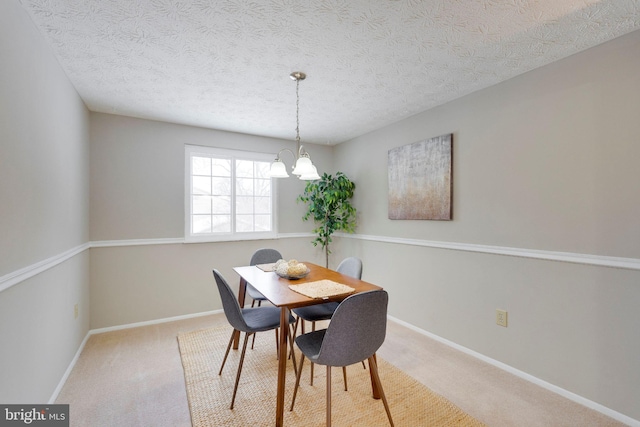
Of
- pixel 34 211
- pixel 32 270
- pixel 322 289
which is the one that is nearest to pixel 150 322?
pixel 32 270

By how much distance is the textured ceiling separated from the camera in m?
1.52

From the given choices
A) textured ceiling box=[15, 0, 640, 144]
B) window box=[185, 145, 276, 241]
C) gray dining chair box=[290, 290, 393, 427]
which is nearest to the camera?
gray dining chair box=[290, 290, 393, 427]

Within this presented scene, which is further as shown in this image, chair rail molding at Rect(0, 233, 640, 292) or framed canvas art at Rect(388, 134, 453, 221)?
framed canvas art at Rect(388, 134, 453, 221)

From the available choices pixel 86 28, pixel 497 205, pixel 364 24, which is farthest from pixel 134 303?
pixel 497 205

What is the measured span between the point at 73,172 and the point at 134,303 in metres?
1.59

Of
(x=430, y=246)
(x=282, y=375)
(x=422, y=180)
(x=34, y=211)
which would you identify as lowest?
(x=282, y=375)

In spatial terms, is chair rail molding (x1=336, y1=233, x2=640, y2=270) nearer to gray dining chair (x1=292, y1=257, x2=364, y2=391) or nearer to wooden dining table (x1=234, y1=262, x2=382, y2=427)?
gray dining chair (x1=292, y1=257, x2=364, y2=391)

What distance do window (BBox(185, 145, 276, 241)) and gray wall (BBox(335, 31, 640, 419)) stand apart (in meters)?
2.19

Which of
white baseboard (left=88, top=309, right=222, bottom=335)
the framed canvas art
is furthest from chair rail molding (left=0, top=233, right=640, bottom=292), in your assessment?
white baseboard (left=88, top=309, right=222, bottom=335)

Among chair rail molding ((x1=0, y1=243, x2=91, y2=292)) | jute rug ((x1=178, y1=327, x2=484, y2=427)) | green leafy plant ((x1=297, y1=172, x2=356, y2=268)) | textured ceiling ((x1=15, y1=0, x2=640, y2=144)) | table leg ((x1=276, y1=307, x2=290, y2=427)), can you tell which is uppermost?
textured ceiling ((x1=15, y1=0, x2=640, y2=144))

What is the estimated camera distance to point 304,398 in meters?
1.95

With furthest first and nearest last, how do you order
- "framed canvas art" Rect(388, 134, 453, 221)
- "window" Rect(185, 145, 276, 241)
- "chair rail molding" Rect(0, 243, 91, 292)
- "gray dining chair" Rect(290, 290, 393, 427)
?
"window" Rect(185, 145, 276, 241)
"framed canvas art" Rect(388, 134, 453, 221)
"gray dining chair" Rect(290, 290, 393, 427)
"chair rail molding" Rect(0, 243, 91, 292)

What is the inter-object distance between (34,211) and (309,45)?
1925 millimetres

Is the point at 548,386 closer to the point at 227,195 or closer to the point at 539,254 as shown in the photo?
the point at 539,254
